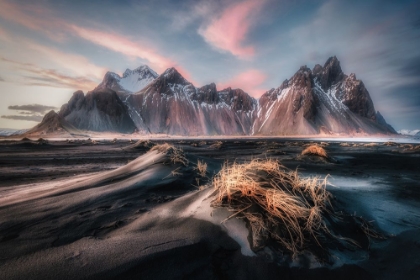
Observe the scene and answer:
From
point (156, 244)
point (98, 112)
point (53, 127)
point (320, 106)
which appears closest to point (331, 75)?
point (320, 106)

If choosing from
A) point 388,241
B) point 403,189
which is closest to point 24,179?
point 388,241

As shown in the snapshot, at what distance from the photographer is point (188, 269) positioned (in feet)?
6.92

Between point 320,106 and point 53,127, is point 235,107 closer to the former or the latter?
point 320,106

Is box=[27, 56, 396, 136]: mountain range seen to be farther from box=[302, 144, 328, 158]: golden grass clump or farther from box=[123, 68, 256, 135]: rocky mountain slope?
box=[302, 144, 328, 158]: golden grass clump

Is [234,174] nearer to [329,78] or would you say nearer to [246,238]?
[246,238]

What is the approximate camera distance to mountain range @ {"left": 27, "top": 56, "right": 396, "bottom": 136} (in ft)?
379

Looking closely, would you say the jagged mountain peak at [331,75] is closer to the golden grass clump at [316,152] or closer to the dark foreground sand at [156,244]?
the golden grass clump at [316,152]

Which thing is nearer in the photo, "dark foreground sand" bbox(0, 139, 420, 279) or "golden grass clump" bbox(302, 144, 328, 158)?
"dark foreground sand" bbox(0, 139, 420, 279)

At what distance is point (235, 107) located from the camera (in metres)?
189

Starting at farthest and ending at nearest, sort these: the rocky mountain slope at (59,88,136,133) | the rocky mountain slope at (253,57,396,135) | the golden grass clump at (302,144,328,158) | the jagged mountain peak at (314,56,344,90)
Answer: the jagged mountain peak at (314,56,344,90)
the rocky mountain slope at (253,57,396,135)
the rocky mountain slope at (59,88,136,133)
the golden grass clump at (302,144,328,158)

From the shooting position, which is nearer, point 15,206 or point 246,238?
point 246,238

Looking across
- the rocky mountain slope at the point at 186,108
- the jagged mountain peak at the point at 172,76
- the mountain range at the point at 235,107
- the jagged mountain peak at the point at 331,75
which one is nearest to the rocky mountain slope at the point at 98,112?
the mountain range at the point at 235,107

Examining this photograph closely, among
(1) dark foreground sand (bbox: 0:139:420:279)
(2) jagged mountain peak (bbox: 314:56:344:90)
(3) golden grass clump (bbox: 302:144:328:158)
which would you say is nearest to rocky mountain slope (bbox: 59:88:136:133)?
(3) golden grass clump (bbox: 302:144:328:158)

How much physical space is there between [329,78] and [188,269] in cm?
21037
